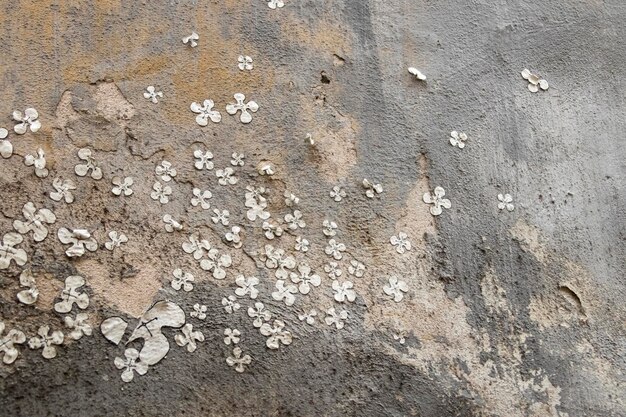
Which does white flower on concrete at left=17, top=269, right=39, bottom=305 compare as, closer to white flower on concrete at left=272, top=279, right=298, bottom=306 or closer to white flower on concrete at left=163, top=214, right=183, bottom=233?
white flower on concrete at left=163, top=214, right=183, bottom=233

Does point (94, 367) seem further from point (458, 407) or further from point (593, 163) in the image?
point (593, 163)

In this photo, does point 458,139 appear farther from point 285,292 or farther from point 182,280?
point 182,280

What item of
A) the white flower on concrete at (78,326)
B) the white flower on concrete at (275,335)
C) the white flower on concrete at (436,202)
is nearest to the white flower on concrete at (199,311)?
the white flower on concrete at (275,335)

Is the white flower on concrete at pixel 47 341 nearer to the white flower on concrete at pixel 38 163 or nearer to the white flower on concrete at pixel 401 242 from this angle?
the white flower on concrete at pixel 38 163

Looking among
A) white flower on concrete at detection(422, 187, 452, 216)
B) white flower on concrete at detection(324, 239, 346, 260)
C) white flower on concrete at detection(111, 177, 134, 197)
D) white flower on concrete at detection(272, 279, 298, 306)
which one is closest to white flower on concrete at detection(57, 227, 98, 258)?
white flower on concrete at detection(111, 177, 134, 197)

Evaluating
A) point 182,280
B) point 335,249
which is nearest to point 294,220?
point 335,249

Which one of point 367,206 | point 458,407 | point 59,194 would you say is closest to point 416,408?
point 458,407
